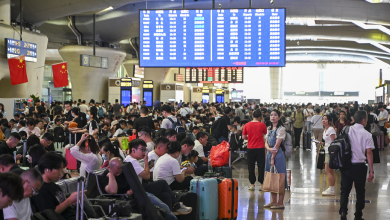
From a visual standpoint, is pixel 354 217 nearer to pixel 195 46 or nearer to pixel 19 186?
pixel 19 186

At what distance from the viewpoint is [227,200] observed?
621 cm

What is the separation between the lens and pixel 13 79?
16.9 meters

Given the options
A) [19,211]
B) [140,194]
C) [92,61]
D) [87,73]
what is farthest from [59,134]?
[87,73]

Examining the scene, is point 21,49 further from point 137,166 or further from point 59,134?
point 137,166

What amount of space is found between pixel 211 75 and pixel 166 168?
90.1ft

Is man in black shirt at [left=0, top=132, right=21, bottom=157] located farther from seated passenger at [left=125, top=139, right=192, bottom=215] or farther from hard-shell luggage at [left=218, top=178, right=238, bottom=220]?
hard-shell luggage at [left=218, top=178, right=238, bottom=220]

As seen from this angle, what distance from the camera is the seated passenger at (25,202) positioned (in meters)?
3.23

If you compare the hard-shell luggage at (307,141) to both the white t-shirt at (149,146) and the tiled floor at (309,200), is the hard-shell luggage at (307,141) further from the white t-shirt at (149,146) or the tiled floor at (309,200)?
the white t-shirt at (149,146)

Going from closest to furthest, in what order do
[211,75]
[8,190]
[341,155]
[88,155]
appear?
[8,190], [341,155], [88,155], [211,75]

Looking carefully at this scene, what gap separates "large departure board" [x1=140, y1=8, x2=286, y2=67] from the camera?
43.0 ft

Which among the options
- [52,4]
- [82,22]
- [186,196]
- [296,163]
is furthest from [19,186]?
[82,22]

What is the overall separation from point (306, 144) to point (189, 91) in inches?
1151

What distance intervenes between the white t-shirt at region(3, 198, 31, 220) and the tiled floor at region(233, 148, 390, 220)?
377 cm

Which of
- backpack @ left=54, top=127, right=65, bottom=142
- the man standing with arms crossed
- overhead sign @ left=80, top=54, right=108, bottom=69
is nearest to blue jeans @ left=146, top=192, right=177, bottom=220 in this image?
the man standing with arms crossed
